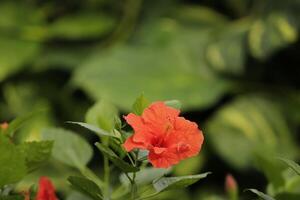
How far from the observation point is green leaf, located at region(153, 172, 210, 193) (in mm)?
406

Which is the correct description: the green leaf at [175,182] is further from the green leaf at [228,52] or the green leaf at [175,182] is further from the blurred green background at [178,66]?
the green leaf at [228,52]

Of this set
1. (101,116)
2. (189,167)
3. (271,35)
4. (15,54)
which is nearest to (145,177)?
(101,116)

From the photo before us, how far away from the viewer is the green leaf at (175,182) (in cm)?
41

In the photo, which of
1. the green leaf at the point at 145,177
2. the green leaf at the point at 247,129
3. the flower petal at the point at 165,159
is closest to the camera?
the flower petal at the point at 165,159

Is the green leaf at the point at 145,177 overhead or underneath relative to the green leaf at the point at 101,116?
underneath

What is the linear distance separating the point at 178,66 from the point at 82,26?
357 mm

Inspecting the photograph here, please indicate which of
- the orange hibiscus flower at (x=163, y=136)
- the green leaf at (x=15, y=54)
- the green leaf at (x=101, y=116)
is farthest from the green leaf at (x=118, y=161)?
the green leaf at (x=15, y=54)

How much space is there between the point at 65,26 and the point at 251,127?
25.6 inches

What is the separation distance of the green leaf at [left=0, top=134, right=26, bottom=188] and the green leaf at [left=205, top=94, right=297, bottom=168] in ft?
4.60

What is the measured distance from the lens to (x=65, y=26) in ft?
7.09

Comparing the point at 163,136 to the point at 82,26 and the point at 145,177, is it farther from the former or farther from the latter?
the point at 82,26

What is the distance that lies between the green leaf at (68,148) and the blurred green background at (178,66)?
1.22m

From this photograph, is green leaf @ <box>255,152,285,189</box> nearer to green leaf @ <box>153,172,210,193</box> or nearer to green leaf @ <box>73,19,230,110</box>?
green leaf @ <box>153,172,210,193</box>

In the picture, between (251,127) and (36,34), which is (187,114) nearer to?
(251,127)
